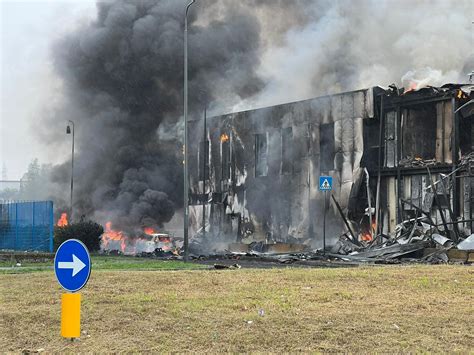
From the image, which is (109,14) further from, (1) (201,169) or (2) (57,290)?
(2) (57,290)

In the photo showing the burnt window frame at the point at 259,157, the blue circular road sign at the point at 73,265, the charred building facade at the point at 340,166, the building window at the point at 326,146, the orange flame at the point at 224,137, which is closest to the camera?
the blue circular road sign at the point at 73,265

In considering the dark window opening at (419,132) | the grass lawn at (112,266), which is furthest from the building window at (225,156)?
the grass lawn at (112,266)

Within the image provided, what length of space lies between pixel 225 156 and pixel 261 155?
12.2ft

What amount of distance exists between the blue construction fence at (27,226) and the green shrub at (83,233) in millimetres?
1871

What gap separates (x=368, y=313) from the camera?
9.99 m

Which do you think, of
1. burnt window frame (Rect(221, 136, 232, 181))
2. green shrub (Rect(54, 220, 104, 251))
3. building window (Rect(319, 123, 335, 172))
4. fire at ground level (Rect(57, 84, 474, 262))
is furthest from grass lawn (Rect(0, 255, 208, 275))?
burnt window frame (Rect(221, 136, 232, 181))

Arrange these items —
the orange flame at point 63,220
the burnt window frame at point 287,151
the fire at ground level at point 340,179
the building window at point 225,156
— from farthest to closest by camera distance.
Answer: the orange flame at point 63,220
the building window at point 225,156
the burnt window frame at point 287,151
the fire at ground level at point 340,179

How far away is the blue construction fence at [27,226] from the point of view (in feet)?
107

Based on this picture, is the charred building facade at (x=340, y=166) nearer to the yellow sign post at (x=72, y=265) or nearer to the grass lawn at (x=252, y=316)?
the grass lawn at (x=252, y=316)

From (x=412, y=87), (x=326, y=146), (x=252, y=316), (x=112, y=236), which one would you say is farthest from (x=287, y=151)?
(x=252, y=316)

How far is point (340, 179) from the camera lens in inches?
1460

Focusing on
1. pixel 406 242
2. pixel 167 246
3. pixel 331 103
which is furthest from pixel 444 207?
pixel 167 246

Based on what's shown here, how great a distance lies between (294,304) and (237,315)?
1.29m

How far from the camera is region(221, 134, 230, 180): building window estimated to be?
45969 mm
